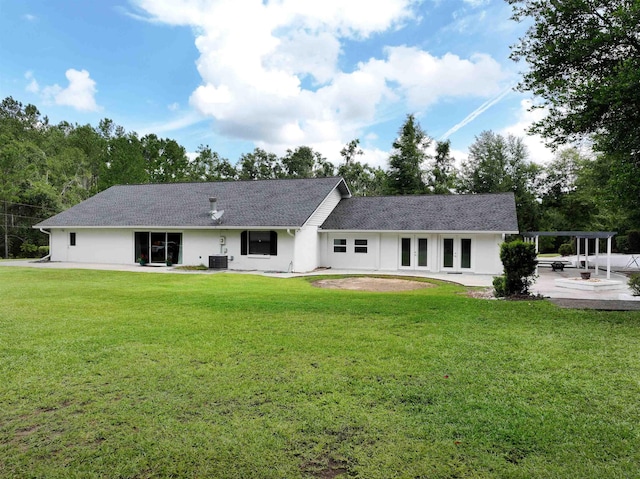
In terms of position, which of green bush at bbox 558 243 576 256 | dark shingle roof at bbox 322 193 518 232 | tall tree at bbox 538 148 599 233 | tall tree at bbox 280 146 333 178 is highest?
tall tree at bbox 280 146 333 178

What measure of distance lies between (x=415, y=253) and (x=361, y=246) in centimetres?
279

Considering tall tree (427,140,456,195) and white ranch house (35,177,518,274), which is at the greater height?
tall tree (427,140,456,195)

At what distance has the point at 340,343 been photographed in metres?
6.00

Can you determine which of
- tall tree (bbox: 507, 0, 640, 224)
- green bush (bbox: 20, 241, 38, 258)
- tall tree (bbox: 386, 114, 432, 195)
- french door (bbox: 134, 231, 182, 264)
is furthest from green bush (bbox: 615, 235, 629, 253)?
green bush (bbox: 20, 241, 38, 258)

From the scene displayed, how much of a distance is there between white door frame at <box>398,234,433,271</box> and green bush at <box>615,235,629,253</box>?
22598 millimetres

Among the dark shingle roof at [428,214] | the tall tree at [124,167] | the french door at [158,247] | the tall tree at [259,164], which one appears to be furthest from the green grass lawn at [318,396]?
the tall tree at [259,164]

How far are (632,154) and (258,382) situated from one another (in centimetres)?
1210

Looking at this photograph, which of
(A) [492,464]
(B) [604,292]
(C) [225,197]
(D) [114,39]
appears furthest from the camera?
(C) [225,197]

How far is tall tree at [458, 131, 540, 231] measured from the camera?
37.8 metres

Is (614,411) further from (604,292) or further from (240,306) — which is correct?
(604,292)

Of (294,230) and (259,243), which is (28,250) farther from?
(294,230)

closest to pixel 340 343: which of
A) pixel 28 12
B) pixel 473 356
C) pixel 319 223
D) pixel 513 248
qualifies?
pixel 473 356

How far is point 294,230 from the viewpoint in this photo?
1912cm

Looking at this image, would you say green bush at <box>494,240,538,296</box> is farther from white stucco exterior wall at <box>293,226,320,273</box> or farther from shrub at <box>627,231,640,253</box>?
shrub at <box>627,231,640,253</box>
